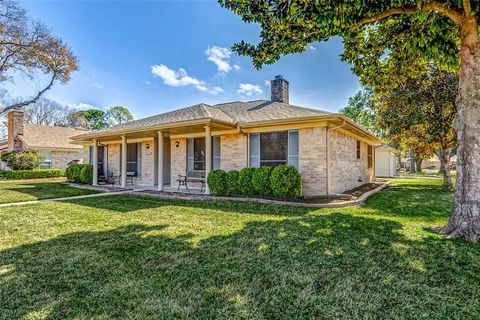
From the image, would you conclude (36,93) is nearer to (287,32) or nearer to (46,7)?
(46,7)

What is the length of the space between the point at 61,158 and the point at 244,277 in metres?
28.5

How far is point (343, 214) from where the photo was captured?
7.00 metres

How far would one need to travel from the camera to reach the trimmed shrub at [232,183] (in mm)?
10012

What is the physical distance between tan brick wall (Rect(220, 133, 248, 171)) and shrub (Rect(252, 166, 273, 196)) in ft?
5.24

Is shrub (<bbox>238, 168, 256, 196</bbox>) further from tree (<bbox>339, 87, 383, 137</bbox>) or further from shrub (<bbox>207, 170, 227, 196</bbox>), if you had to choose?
tree (<bbox>339, 87, 383, 137</bbox>)

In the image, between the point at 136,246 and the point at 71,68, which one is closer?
the point at 136,246

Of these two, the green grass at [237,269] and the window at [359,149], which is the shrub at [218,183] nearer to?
the green grass at [237,269]

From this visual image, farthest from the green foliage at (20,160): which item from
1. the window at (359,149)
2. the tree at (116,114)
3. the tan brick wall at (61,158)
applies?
the tree at (116,114)

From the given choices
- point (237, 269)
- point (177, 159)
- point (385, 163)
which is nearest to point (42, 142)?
point (177, 159)

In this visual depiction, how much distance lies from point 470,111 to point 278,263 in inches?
181

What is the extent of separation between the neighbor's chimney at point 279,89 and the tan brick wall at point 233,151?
5098mm

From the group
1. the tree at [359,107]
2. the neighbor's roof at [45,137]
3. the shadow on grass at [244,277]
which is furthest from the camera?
the tree at [359,107]

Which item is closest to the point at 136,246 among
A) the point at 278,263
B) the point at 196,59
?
the point at 278,263

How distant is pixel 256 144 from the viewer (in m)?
10.9
